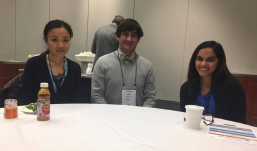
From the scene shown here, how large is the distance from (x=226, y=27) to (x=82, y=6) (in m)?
3.14

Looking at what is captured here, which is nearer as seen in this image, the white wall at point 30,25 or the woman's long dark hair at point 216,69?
the woman's long dark hair at point 216,69

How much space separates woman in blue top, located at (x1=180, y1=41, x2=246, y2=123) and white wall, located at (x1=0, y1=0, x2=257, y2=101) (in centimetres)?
219

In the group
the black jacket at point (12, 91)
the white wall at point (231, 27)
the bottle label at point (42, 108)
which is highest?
the white wall at point (231, 27)

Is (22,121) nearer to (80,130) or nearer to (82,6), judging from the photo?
(80,130)

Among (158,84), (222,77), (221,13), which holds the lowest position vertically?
(158,84)

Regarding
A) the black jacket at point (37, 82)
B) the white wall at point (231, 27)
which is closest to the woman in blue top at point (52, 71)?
the black jacket at point (37, 82)

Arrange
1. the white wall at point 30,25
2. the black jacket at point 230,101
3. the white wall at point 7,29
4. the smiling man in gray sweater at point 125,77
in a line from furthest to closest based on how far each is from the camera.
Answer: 1. the white wall at point 7,29
2. the white wall at point 30,25
3. the smiling man in gray sweater at point 125,77
4. the black jacket at point 230,101

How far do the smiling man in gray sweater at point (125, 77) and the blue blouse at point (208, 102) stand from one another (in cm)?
44

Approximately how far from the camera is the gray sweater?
1830mm

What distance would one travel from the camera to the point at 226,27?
3.60 m

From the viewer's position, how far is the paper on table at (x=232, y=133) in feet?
3.13

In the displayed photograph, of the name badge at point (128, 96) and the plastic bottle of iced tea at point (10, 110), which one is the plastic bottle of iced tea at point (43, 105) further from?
the name badge at point (128, 96)

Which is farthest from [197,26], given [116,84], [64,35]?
[64,35]

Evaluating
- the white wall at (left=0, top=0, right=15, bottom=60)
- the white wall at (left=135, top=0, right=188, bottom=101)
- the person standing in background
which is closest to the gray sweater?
the person standing in background
